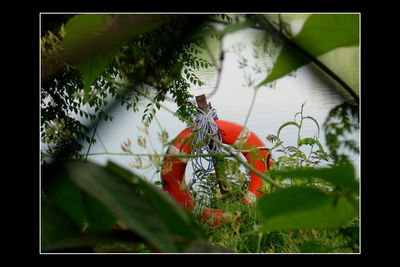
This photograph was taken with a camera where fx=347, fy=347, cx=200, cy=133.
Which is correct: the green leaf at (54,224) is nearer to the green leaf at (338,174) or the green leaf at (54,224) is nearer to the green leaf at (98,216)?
the green leaf at (98,216)

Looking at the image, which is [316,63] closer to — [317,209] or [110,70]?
[317,209]

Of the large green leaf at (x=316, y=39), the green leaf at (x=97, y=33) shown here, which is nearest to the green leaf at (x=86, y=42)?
the green leaf at (x=97, y=33)

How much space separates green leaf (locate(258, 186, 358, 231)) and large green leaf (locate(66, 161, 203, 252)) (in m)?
0.05

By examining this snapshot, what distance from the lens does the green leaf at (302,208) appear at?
0.19 m

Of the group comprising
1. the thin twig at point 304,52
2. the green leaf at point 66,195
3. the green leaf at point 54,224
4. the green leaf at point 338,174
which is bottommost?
the green leaf at point 54,224

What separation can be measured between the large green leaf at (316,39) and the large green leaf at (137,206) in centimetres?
11

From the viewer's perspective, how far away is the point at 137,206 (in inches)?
6.4

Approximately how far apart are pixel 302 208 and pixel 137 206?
9 cm

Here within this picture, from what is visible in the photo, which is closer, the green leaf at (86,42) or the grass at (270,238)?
the green leaf at (86,42)

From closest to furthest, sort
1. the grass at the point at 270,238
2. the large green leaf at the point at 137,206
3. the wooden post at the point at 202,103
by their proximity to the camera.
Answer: the large green leaf at the point at 137,206 < the grass at the point at 270,238 < the wooden post at the point at 202,103

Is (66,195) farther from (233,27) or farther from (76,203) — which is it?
(233,27)

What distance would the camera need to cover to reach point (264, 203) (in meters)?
0.20

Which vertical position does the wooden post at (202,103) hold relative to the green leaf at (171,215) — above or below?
above

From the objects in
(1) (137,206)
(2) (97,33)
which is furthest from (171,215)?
→ (2) (97,33)
